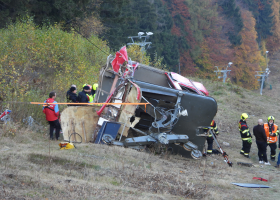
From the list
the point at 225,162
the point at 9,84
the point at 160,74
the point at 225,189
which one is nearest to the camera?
the point at 225,189

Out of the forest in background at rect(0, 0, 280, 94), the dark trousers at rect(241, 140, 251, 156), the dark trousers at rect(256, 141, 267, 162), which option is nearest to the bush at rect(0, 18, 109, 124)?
the forest in background at rect(0, 0, 280, 94)

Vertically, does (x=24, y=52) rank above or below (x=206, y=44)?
below

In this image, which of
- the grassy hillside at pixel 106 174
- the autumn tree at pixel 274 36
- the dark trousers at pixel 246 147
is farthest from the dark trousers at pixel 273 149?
the autumn tree at pixel 274 36

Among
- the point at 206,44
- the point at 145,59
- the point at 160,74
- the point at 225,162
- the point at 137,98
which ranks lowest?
the point at 225,162

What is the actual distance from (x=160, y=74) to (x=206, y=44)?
40.6m

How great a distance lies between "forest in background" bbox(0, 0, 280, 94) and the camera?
17328 millimetres

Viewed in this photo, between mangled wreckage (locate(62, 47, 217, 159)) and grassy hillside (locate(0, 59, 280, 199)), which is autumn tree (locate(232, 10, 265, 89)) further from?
mangled wreckage (locate(62, 47, 217, 159))

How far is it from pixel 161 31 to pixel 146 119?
37555mm

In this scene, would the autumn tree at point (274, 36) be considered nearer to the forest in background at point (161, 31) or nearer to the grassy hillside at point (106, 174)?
the forest in background at point (161, 31)

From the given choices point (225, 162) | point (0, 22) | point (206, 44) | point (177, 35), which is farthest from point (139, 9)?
point (225, 162)

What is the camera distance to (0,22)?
1830cm

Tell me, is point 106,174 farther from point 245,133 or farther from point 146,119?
point 245,133

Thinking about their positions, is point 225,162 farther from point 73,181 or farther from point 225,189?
point 73,181

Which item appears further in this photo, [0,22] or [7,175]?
[0,22]
